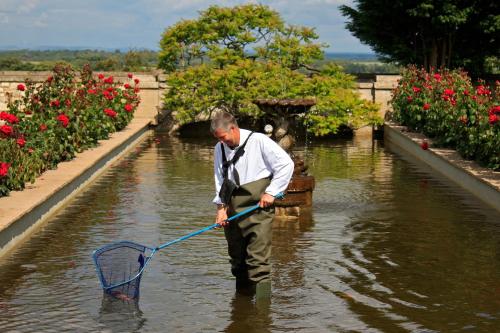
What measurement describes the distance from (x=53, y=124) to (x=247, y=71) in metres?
11.1

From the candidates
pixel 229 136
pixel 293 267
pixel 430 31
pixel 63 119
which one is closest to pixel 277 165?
pixel 229 136

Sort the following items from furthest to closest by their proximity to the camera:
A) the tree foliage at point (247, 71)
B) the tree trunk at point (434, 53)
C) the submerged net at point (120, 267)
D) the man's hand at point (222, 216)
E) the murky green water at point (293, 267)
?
the tree trunk at point (434, 53), the tree foliage at point (247, 71), the submerged net at point (120, 267), the man's hand at point (222, 216), the murky green water at point (293, 267)

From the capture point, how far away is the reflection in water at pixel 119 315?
7990 mm

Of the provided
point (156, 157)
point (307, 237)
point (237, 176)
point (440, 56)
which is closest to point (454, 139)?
point (156, 157)

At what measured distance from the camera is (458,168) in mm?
16594

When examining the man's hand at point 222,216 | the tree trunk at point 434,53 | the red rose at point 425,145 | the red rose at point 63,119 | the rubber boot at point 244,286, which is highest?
the tree trunk at point 434,53

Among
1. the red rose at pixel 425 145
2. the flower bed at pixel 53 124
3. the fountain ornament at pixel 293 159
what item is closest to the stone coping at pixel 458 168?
the red rose at pixel 425 145

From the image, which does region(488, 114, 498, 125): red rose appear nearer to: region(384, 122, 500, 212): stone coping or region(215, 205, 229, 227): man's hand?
region(384, 122, 500, 212): stone coping

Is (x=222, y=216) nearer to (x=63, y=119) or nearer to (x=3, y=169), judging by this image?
(x=3, y=169)

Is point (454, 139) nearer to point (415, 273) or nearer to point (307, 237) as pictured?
point (307, 237)

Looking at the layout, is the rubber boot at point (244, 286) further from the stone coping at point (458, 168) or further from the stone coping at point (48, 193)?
the stone coping at point (458, 168)

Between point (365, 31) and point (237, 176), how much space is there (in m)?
28.0

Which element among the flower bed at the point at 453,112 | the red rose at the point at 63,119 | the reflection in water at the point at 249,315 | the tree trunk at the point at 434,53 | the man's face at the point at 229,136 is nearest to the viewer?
the reflection in water at the point at 249,315

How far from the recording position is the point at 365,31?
3588cm
